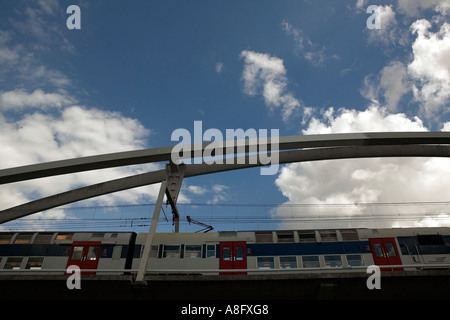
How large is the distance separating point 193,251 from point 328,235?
9.43m

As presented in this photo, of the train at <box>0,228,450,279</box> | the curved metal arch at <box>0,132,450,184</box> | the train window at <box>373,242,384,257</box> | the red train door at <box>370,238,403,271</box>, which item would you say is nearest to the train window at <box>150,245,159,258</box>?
the train at <box>0,228,450,279</box>

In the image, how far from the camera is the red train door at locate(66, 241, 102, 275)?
2153 cm

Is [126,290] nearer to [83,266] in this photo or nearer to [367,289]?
[83,266]

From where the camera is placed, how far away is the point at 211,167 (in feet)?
90.3

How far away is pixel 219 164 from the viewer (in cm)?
2786

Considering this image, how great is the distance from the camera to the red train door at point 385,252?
67.3 ft

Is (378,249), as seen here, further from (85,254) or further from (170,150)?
(85,254)

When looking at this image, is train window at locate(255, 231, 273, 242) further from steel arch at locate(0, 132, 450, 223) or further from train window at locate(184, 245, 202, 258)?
steel arch at locate(0, 132, 450, 223)

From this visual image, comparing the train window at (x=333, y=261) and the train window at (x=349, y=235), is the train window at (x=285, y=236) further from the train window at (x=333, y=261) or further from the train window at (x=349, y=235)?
the train window at (x=349, y=235)

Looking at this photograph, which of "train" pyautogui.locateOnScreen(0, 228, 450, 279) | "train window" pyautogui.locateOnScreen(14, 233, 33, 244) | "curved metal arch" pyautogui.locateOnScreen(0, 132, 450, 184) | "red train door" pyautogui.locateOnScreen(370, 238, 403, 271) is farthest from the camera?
"train window" pyautogui.locateOnScreen(14, 233, 33, 244)

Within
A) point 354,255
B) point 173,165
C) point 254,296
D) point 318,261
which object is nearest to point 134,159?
point 173,165

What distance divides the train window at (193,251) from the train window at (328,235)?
8.50 metres

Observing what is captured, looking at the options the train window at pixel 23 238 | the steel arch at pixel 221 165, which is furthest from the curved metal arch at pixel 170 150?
the train window at pixel 23 238
